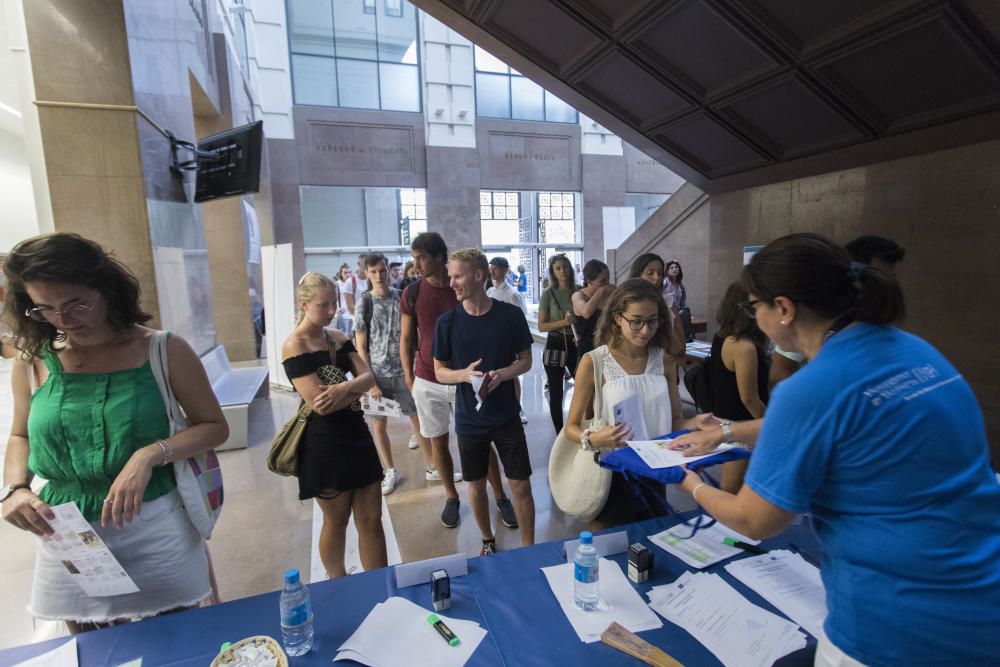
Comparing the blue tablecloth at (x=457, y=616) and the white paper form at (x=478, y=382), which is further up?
the white paper form at (x=478, y=382)

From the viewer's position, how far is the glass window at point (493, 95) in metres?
15.8

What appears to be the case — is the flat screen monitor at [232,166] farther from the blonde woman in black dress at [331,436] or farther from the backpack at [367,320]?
the blonde woman in black dress at [331,436]

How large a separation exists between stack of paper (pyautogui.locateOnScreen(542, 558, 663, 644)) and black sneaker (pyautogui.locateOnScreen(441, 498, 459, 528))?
1.81m

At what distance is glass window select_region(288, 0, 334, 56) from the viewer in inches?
565

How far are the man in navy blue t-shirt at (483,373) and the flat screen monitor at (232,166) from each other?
13.2ft

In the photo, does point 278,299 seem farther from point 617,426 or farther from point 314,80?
point 314,80

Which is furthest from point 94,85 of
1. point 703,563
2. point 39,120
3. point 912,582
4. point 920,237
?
point 920,237

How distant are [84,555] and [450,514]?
2.19m

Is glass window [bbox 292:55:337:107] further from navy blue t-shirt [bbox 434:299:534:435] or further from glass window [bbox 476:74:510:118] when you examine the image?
navy blue t-shirt [bbox 434:299:534:435]

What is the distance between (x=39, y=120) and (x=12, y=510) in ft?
10.9

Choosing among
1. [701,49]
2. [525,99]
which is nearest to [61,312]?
[701,49]

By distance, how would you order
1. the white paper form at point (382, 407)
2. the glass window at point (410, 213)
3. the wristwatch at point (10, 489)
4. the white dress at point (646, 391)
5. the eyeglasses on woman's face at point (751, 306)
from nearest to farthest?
the eyeglasses on woman's face at point (751, 306) < the wristwatch at point (10, 489) < the white dress at point (646, 391) < the white paper form at point (382, 407) < the glass window at point (410, 213)

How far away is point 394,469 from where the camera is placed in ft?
13.8

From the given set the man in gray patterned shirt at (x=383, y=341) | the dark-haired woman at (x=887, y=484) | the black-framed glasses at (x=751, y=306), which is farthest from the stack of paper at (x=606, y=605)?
the man in gray patterned shirt at (x=383, y=341)
